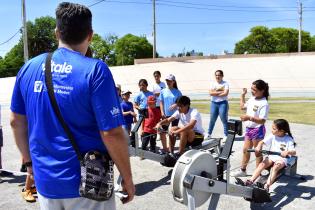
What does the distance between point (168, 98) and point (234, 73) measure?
2595cm

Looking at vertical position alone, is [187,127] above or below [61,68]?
below

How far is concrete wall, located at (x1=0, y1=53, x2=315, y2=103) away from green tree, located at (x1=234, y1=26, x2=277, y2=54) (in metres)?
46.6

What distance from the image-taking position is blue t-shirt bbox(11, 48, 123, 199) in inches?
76.4

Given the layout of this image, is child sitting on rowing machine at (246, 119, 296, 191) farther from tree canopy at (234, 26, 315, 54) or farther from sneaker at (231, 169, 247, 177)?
tree canopy at (234, 26, 315, 54)

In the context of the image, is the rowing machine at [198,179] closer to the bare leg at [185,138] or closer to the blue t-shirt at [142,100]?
the bare leg at [185,138]

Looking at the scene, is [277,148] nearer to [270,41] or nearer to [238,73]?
[238,73]

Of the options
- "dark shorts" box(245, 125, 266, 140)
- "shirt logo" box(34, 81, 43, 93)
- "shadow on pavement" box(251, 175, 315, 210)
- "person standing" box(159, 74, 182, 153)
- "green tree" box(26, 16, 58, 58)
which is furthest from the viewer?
"green tree" box(26, 16, 58, 58)

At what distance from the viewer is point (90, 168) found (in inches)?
79.2

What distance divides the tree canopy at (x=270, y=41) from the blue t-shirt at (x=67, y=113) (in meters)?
86.8

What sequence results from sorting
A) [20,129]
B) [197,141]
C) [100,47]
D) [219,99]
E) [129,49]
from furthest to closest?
[129,49] → [100,47] → [219,99] → [197,141] → [20,129]

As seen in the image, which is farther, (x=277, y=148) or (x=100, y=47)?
(x=100, y=47)

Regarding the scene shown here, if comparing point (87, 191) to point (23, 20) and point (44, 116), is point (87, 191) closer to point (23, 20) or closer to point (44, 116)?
point (44, 116)

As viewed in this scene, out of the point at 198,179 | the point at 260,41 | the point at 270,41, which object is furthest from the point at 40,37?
the point at 198,179

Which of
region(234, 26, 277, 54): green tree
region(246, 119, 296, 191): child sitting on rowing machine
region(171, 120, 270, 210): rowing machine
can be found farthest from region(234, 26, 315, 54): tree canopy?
region(171, 120, 270, 210): rowing machine
